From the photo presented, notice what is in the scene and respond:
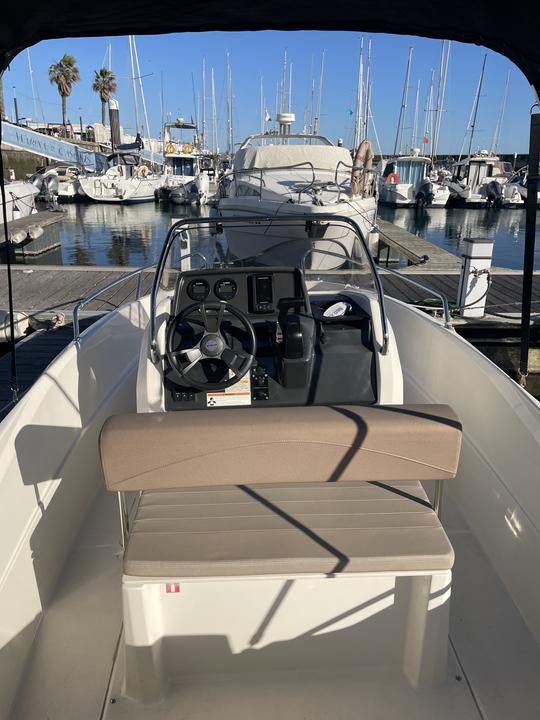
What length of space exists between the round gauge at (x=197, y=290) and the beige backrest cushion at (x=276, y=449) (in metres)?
1.27

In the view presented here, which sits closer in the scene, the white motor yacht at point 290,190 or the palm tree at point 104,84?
the white motor yacht at point 290,190

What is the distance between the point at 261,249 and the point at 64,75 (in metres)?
Result: 47.6

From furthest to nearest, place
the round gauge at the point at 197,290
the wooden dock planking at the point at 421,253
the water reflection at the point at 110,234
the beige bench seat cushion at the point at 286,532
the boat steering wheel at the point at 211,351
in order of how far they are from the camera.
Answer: the water reflection at the point at 110,234 < the wooden dock planking at the point at 421,253 < the round gauge at the point at 197,290 < the boat steering wheel at the point at 211,351 < the beige bench seat cushion at the point at 286,532

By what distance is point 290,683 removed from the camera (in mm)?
1739

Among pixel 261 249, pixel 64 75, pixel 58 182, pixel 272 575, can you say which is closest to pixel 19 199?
pixel 261 249

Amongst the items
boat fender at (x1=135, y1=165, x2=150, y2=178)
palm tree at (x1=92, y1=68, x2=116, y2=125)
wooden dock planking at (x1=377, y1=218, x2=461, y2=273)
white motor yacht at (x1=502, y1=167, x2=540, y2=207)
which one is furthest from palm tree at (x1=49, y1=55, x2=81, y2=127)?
wooden dock planking at (x1=377, y1=218, x2=461, y2=273)

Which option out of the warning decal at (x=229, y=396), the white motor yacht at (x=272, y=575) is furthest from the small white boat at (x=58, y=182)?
the white motor yacht at (x=272, y=575)

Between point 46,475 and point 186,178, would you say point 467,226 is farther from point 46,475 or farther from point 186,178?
point 46,475

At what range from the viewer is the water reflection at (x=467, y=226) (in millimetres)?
18531

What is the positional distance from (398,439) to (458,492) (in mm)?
1217

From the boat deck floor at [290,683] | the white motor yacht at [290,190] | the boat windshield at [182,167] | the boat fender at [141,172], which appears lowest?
the boat deck floor at [290,683]

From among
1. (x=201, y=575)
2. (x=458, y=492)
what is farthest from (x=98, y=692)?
(x=458, y=492)

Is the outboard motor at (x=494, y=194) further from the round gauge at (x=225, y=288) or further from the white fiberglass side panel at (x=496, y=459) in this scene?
the round gauge at (x=225, y=288)

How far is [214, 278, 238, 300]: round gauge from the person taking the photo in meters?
2.98
